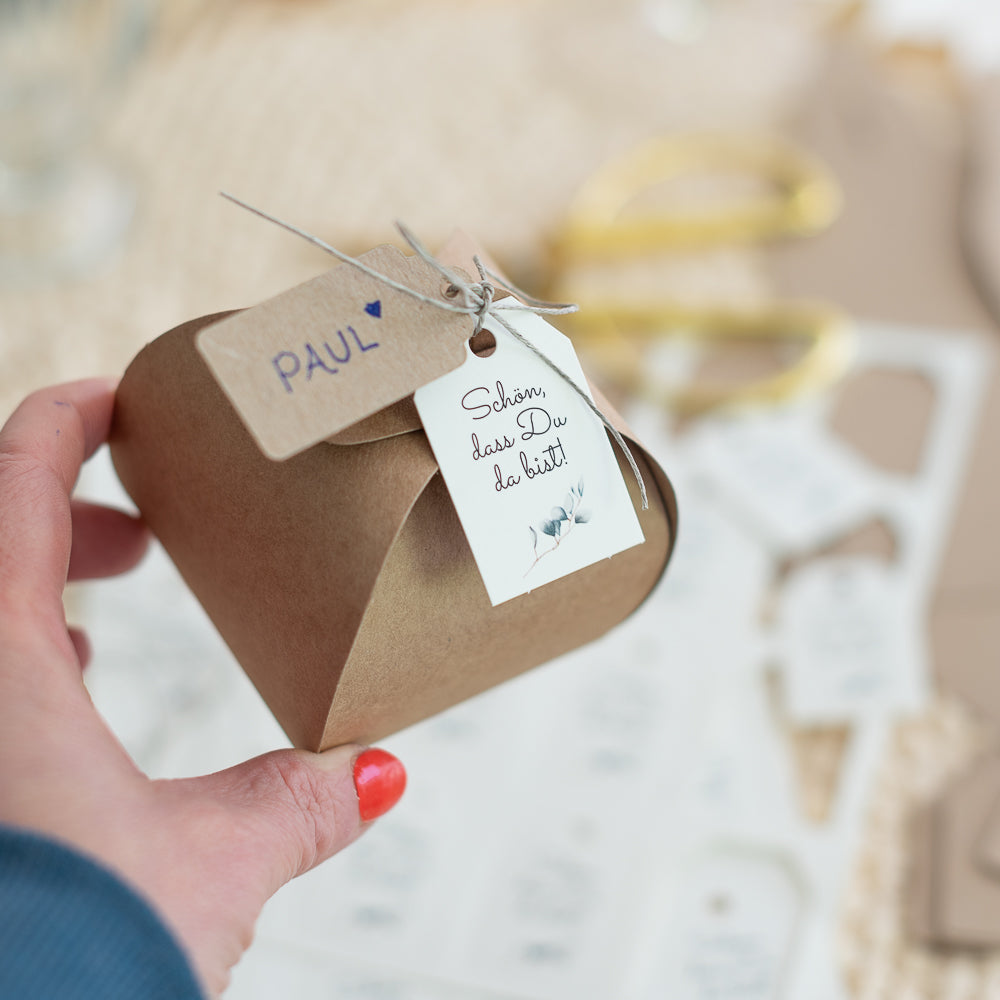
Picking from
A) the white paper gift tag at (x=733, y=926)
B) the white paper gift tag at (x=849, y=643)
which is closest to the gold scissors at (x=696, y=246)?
the white paper gift tag at (x=849, y=643)

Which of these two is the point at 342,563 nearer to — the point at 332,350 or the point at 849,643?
the point at 332,350

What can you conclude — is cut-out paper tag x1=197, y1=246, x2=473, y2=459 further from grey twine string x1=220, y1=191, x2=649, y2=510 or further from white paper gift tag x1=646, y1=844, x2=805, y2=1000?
white paper gift tag x1=646, y1=844, x2=805, y2=1000

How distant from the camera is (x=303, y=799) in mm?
356

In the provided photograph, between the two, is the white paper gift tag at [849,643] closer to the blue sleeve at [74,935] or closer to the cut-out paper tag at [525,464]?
the cut-out paper tag at [525,464]

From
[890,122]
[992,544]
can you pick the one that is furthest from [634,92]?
[992,544]

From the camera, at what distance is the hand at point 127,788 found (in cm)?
30

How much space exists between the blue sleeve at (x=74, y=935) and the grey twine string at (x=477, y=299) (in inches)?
7.6

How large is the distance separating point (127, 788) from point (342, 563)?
97 mm

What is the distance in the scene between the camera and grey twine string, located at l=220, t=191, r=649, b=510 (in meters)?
0.32

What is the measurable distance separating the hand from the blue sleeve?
1cm

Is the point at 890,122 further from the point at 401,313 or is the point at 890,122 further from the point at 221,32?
the point at 401,313

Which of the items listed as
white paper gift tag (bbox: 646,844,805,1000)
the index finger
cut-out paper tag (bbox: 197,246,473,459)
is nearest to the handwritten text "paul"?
cut-out paper tag (bbox: 197,246,473,459)

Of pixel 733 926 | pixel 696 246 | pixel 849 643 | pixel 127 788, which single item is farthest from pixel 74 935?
pixel 696 246

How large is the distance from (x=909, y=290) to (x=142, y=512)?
729mm
